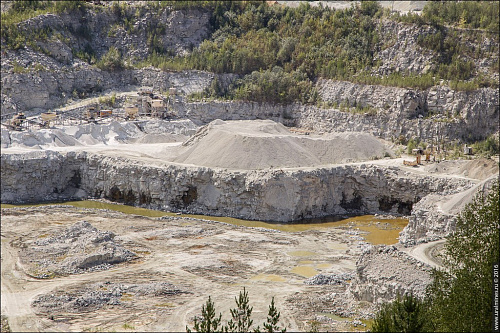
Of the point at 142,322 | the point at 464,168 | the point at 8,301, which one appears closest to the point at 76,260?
the point at 8,301

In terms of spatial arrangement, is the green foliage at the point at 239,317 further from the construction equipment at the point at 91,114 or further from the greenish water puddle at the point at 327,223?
the construction equipment at the point at 91,114

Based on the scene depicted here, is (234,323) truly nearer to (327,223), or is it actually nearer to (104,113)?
(327,223)

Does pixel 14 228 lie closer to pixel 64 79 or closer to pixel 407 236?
pixel 407 236

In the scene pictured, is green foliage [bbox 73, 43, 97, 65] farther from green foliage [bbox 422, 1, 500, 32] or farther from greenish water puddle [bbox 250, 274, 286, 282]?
greenish water puddle [bbox 250, 274, 286, 282]

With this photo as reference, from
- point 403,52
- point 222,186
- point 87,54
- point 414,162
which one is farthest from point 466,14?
point 87,54

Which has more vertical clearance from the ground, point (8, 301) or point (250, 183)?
point (250, 183)
